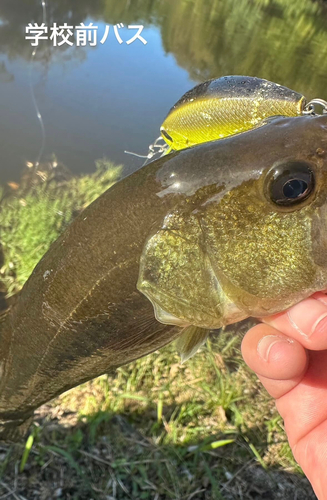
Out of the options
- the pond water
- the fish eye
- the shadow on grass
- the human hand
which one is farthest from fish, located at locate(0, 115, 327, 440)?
the pond water

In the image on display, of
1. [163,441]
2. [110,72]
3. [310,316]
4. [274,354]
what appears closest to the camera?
[310,316]

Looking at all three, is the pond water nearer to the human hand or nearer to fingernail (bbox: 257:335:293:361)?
the human hand

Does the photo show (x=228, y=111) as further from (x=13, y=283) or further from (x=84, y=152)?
(x=84, y=152)

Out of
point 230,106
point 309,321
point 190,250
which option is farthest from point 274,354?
point 230,106

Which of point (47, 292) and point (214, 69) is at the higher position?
point (47, 292)

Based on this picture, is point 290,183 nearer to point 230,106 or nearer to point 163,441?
point 230,106

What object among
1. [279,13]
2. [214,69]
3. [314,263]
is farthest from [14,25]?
[279,13]

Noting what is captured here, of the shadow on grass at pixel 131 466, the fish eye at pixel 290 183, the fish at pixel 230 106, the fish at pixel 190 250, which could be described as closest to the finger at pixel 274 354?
the fish at pixel 190 250
